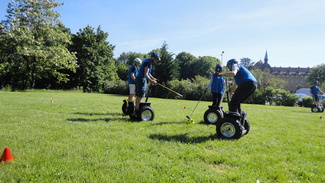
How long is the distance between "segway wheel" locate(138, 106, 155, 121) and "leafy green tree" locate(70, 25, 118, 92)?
107 ft

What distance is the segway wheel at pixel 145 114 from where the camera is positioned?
7.20m

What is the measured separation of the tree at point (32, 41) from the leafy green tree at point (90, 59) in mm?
8111

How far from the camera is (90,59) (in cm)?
3997

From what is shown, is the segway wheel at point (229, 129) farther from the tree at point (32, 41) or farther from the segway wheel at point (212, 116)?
the tree at point (32, 41)

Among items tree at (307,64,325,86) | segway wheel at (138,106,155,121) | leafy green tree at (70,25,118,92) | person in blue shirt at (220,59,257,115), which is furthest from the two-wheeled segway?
tree at (307,64,325,86)

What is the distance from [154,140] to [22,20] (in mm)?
30729

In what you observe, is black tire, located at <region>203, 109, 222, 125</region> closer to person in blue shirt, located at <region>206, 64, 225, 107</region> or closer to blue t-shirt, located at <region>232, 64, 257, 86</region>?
person in blue shirt, located at <region>206, 64, 225, 107</region>

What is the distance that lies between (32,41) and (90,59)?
1395 cm

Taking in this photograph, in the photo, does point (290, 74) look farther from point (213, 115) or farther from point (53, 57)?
point (213, 115)

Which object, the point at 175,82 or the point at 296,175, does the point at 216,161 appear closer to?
the point at 296,175

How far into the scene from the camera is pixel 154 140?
4875 mm

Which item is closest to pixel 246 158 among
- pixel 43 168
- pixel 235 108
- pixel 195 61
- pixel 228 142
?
pixel 228 142

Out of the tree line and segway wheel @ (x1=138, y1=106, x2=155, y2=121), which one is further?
the tree line

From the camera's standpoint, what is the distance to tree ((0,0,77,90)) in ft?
85.7
